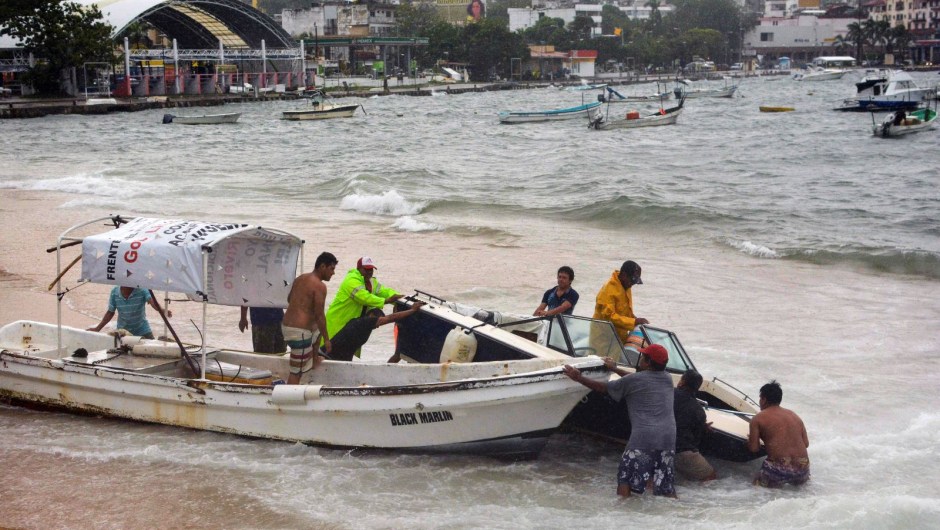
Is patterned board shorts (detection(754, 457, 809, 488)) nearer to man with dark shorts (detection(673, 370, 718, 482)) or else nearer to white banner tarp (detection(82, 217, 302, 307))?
man with dark shorts (detection(673, 370, 718, 482))

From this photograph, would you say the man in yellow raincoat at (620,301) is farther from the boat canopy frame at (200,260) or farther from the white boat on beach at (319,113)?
the white boat on beach at (319,113)

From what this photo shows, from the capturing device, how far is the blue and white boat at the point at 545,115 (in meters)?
65.2

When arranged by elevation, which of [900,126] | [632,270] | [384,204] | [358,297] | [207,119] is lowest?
[384,204]

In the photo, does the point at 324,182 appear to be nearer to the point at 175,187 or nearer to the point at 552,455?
the point at 175,187

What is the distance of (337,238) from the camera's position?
2088cm

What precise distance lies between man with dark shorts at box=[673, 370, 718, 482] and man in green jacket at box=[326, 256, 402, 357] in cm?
301

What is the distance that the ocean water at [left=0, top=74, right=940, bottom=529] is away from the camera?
26.3 ft

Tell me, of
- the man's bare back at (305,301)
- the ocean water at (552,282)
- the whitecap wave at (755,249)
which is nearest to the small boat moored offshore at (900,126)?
the ocean water at (552,282)

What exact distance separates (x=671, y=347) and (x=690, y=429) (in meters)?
1.27

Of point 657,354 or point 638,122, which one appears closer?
point 657,354

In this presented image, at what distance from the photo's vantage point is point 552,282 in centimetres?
1642

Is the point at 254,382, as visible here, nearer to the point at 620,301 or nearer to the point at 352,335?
the point at 352,335

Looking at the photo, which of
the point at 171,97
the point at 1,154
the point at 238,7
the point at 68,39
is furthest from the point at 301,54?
the point at 1,154

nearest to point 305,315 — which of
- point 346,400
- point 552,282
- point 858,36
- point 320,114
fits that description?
point 346,400
